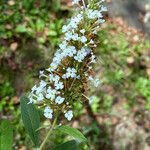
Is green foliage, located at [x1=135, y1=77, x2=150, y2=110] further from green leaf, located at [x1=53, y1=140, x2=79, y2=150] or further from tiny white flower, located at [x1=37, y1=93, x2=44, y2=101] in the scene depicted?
tiny white flower, located at [x1=37, y1=93, x2=44, y2=101]

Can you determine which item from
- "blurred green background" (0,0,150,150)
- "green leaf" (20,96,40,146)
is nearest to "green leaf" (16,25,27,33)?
"blurred green background" (0,0,150,150)

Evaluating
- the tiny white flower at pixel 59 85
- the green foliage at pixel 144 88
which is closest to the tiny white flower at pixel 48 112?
the tiny white flower at pixel 59 85

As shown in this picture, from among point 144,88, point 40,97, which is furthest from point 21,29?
point 40,97

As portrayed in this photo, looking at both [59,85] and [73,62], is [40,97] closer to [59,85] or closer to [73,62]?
[59,85]

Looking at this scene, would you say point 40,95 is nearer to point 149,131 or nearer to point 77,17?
point 77,17

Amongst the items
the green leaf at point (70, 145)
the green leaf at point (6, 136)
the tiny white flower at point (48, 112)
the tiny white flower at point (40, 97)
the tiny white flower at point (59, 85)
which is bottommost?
the green leaf at point (70, 145)

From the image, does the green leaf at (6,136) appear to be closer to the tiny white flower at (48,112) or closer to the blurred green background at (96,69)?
the tiny white flower at (48,112)
